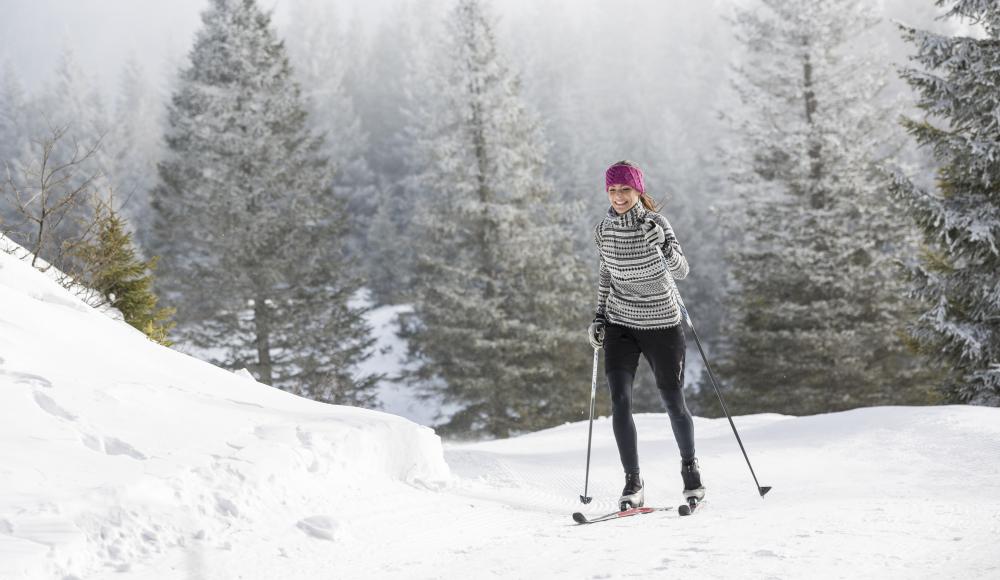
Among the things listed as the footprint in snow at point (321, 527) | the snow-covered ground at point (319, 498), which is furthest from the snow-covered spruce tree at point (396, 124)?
the footprint in snow at point (321, 527)

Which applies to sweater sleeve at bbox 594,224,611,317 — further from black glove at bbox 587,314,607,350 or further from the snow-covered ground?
the snow-covered ground

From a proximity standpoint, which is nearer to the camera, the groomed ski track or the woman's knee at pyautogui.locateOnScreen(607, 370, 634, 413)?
the groomed ski track

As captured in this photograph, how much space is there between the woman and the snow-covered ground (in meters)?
0.49

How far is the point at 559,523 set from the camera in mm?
4367

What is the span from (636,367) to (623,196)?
3.38 ft

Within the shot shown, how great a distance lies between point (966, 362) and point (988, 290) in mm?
1152

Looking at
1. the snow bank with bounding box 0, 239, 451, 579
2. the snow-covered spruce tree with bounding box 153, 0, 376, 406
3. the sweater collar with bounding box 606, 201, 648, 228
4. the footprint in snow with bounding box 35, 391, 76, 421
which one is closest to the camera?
the snow bank with bounding box 0, 239, 451, 579

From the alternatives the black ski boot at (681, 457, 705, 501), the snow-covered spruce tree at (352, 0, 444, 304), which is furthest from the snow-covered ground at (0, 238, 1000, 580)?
the snow-covered spruce tree at (352, 0, 444, 304)

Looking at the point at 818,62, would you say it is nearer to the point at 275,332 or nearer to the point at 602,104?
the point at 275,332

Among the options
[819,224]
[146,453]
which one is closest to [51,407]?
[146,453]

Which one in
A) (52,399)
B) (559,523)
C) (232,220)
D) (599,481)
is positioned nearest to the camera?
(52,399)

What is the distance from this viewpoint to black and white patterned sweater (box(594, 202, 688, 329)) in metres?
4.46

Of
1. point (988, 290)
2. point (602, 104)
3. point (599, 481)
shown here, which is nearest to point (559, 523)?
point (599, 481)

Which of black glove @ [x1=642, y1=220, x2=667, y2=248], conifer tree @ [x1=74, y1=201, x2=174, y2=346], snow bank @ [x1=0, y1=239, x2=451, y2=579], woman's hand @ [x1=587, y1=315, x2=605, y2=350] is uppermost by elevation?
conifer tree @ [x1=74, y1=201, x2=174, y2=346]
